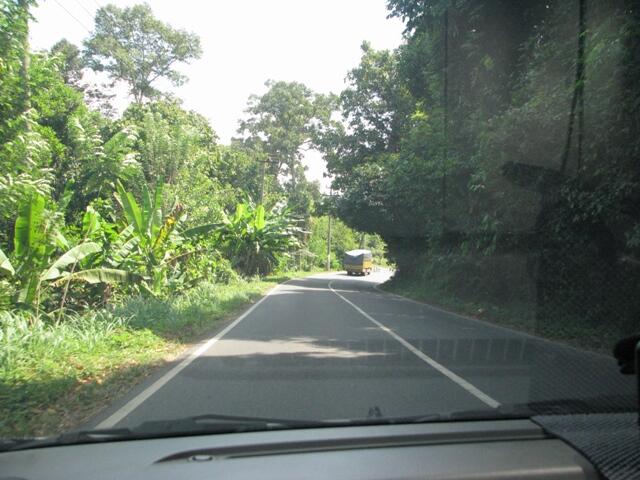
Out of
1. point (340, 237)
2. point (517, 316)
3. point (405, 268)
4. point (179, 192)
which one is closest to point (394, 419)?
point (517, 316)

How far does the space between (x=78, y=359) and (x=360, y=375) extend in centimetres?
383

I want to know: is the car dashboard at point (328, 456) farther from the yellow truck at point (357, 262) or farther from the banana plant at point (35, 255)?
the yellow truck at point (357, 262)

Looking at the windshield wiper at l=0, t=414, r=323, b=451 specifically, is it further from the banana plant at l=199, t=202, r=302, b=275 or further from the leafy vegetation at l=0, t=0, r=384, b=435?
the banana plant at l=199, t=202, r=302, b=275

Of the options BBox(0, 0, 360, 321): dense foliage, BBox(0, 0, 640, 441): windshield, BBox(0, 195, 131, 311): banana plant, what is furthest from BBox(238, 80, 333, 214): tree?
BBox(0, 195, 131, 311): banana plant

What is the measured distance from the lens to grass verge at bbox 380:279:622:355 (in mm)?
10883

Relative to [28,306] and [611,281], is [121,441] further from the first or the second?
[611,281]

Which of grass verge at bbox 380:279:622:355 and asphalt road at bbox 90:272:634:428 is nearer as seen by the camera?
asphalt road at bbox 90:272:634:428

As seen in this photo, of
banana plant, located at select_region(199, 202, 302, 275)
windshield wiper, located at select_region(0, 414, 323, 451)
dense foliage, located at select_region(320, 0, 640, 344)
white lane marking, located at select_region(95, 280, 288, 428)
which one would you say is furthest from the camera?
banana plant, located at select_region(199, 202, 302, 275)

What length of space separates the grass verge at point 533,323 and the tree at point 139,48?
86.7ft

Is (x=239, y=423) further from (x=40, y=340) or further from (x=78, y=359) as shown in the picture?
(x=40, y=340)

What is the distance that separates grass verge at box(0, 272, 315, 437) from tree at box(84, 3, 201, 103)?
1167 inches

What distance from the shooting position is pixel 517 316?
1470cm

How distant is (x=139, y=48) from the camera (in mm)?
38938

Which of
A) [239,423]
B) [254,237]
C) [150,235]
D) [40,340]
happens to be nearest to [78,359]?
[40,340]
